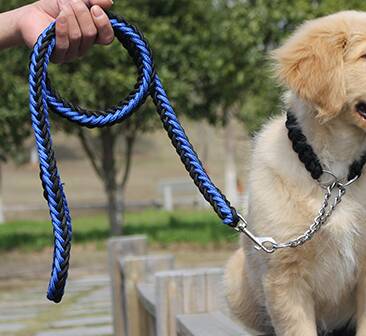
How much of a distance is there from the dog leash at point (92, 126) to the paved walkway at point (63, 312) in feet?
16.7

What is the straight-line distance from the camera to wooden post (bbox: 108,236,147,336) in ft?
19.2

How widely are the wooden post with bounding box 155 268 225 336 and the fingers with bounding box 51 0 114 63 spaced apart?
1.72 metres

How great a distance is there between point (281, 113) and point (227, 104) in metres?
10.7

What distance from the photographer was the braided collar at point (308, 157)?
8.38 feet

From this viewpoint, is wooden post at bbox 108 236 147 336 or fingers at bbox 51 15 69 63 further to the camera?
wooden post at bbox 108 236 147 336

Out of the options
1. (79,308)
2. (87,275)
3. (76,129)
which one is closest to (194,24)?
(76,129)

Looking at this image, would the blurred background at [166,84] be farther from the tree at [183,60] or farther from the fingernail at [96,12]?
the fingernail at [96,12]

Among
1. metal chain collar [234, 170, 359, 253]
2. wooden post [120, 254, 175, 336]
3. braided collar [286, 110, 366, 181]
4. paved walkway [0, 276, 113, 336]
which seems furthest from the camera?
paved walkway [0, 276, 113, 336]

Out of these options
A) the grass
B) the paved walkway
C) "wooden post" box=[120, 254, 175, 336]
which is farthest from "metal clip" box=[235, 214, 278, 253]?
the grass

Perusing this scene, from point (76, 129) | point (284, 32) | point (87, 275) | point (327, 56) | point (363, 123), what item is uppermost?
point (327, 56)

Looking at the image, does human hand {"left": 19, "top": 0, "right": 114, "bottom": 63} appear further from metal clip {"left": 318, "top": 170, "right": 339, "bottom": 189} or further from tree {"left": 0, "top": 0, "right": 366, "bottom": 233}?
tree {"left": 0, "top": 0, "right": 366, "bottom": 233}

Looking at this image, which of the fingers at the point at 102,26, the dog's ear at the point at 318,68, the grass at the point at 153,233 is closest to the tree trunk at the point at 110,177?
the grass at the point at 153,233

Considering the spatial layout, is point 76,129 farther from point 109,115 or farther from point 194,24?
point 109,115

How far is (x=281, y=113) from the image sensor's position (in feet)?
9.98
